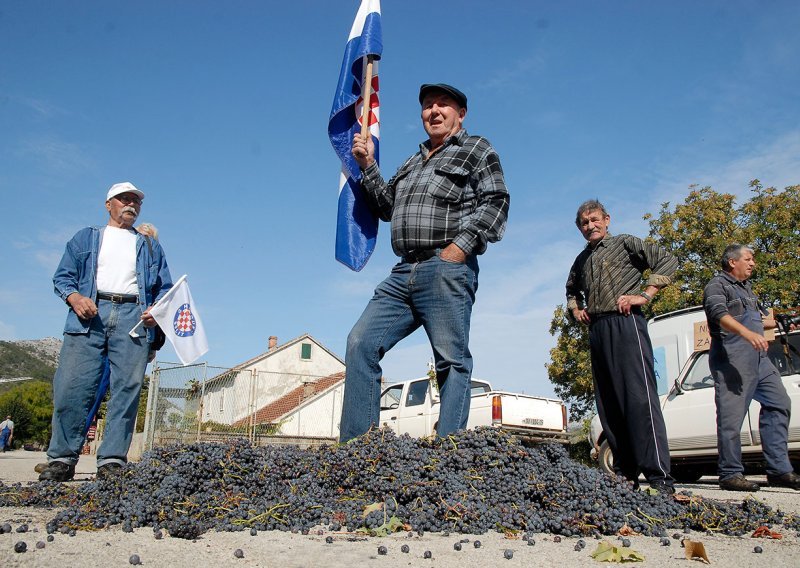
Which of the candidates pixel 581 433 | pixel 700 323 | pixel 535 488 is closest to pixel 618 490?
pixel 535 488

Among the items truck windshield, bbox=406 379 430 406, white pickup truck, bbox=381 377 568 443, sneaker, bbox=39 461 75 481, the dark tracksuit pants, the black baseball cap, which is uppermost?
the black baseball cap

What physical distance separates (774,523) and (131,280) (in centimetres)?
458

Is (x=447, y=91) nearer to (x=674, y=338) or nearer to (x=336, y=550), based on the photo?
(x=336, y=550)

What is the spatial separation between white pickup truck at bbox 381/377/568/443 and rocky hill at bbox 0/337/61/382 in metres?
110

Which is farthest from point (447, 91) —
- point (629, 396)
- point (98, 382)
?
point (98, 382)

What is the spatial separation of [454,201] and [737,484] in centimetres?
360

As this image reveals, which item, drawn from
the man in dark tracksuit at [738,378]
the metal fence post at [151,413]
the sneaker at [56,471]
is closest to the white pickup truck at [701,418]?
the man in dark tracksuit at [738,378]

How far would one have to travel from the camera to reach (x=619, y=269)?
4.52m

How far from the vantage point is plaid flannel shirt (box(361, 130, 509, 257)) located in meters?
3.92

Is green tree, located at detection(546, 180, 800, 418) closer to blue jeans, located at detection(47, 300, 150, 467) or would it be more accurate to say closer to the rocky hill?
blue jeans, located at detection(47, 300, 150, 467)

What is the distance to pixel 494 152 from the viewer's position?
421 cm

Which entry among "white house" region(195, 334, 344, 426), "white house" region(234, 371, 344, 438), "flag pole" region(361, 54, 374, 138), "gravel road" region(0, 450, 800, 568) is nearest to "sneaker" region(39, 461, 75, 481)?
"gravel road" region(0, 450, 800, 568)

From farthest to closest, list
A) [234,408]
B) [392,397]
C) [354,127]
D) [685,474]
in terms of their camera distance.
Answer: [234,408] → [392,397] → [685,474] → [354,127]

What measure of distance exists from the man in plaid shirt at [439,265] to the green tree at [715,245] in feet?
62.8
